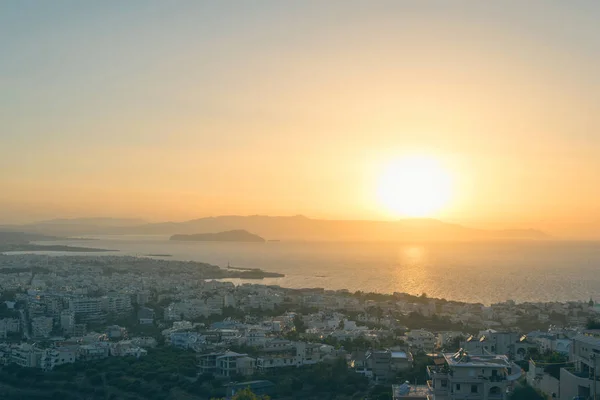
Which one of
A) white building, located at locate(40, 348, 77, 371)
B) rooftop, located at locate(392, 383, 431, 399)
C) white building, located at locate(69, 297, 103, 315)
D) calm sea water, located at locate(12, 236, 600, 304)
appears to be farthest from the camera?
calm sea water, located at locate(12, 236, 600, 304)

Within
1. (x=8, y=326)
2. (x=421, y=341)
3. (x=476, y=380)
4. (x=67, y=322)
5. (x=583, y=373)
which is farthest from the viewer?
(x=67, y=322)

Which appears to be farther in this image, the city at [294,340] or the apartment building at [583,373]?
the city at [294,340]

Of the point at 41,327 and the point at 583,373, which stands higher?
the point at 583,373

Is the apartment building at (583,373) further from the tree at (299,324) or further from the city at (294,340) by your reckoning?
the tree at (299,324)

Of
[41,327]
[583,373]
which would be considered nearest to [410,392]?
[583,373]

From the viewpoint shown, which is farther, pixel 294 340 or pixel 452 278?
pixel 452 278

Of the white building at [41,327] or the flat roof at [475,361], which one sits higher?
the flat roof at [475,361]

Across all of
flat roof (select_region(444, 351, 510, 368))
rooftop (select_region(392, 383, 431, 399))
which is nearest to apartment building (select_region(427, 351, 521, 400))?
flat roof (select_region(444, 351, 510, 368))

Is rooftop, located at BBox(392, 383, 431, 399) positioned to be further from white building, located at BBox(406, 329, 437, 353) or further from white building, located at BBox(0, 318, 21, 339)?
white building, located at BBox(0, 318, 21, 339)

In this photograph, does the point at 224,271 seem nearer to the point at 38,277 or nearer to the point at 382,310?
the point at 38,277

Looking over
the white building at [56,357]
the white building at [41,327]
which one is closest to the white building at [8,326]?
the white building at [41,327]

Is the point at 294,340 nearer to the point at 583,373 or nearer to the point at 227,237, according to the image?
the point at 583,373
